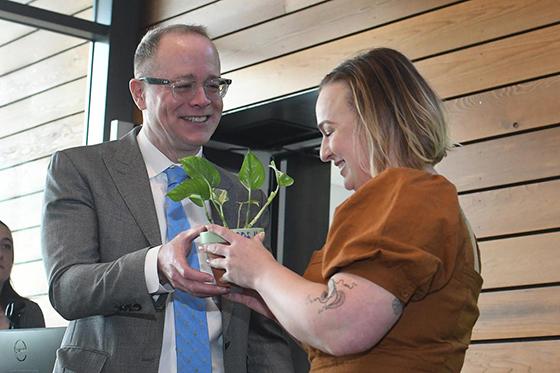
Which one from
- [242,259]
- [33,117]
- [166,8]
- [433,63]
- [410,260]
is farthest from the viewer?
[33,117]

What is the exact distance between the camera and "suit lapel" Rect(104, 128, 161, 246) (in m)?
2.44

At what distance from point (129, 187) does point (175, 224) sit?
0.48 ft

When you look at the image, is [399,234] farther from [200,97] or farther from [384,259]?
[200,97]

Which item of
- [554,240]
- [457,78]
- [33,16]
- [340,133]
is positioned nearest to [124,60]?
Result: [33,16]

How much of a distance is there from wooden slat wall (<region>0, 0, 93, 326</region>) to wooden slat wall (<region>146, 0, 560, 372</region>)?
6.49 feet

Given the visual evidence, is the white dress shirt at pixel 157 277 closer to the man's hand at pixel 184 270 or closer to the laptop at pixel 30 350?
the man's hand at pixel 184 270

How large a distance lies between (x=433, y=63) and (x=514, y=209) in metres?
0.69

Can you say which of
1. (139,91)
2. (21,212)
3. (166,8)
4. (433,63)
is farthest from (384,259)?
(21,212)

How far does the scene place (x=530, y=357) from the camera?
339 centimetres

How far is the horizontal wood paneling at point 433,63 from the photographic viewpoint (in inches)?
139

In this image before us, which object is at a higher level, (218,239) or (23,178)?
(23,178)

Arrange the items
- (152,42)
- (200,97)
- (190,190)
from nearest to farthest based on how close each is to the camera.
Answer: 1. (190,190)
2. (200,97)
3. (152,42)

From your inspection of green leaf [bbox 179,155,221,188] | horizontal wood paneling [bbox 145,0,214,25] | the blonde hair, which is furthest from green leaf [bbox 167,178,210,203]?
horizontal wood paneling [bbox 145,0,214,25]

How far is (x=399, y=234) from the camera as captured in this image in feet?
5.34
